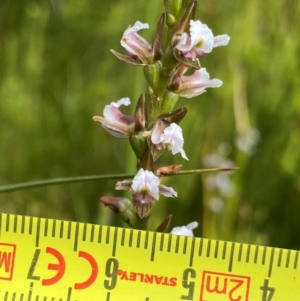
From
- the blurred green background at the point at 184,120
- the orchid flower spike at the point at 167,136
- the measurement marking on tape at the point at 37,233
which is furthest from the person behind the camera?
the blurred green background at the point at 184,120

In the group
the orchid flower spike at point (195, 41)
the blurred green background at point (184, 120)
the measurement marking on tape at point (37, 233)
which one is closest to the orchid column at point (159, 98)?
the orchid flower spike at point (195, 41)

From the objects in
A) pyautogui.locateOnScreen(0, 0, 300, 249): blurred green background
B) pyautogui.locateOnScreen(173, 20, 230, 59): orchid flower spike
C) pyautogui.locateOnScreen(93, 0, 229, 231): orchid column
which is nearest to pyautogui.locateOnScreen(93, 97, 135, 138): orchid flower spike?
pyautogui.locateOnScreen(93, 0, 229, 231): orchid column

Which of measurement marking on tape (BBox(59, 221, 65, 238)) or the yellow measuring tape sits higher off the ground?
measurement marking on tape (BBox(59, 221, 65, 238))

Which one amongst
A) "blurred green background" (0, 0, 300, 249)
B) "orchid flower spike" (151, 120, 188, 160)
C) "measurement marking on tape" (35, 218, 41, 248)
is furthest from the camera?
"blurred green background" (0, 0, 300, 249)

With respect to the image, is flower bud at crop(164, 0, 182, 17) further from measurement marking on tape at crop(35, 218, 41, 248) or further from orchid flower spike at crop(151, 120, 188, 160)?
measurement marking on tape at crop(35, 218, 41, 248)

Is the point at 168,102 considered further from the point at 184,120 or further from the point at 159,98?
the point at 184,120

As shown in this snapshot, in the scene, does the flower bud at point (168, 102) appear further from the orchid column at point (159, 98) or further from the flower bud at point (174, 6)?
the flower bud at point (174, 6)
